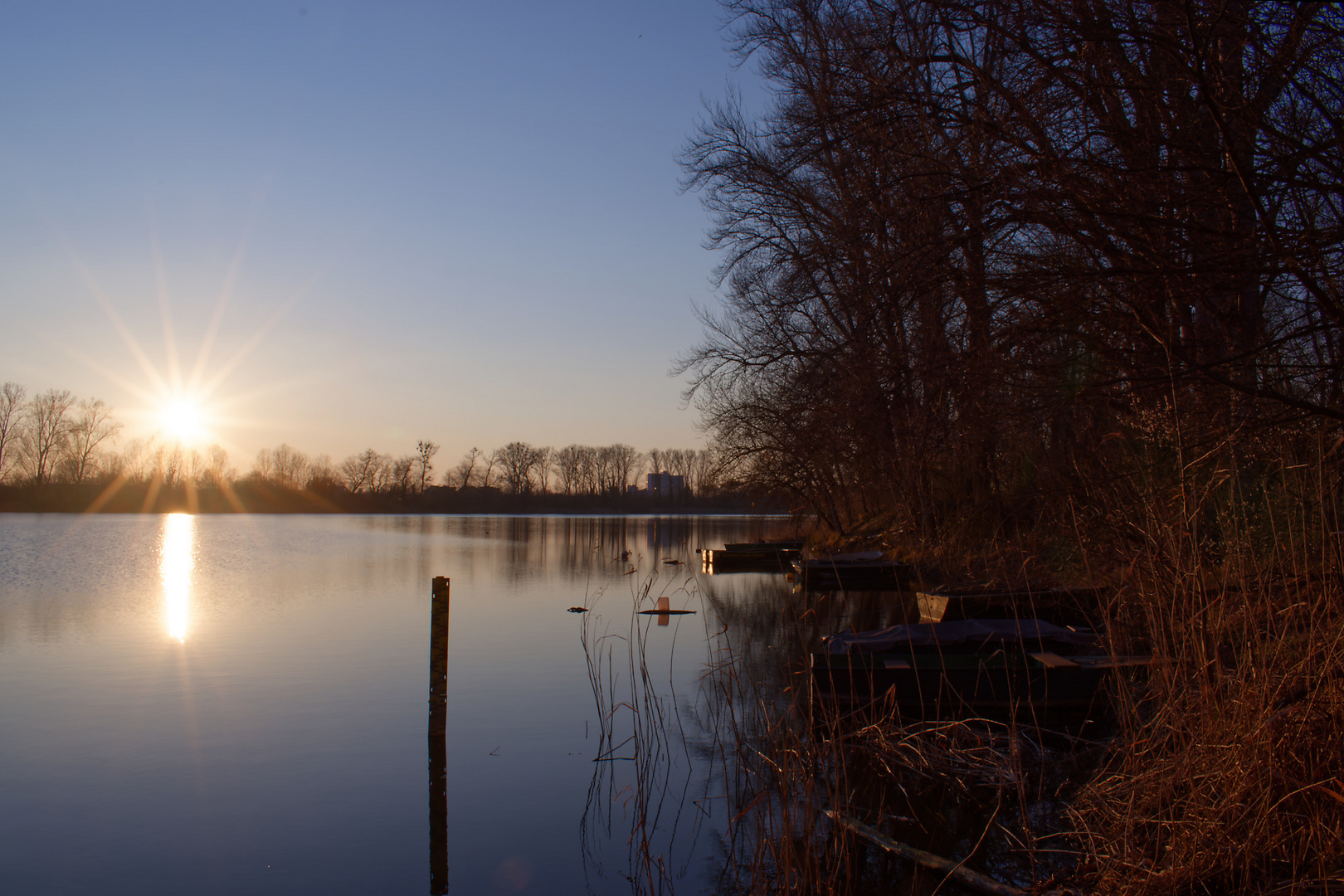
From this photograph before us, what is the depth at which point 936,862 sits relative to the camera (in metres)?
4.66

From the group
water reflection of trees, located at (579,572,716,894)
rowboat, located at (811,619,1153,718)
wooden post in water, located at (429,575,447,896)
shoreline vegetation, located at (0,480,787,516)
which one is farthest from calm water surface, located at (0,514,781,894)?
shoreline vegetation, located at (0,480,787,516)

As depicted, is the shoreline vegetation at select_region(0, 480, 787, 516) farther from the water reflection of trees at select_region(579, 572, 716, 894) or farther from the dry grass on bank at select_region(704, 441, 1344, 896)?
the dry grass on bank at select_region(704, 441, 1344, 896)

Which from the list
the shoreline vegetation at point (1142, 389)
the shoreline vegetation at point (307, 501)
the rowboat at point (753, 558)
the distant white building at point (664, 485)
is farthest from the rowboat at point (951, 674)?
the distant white building at point (664, 485)

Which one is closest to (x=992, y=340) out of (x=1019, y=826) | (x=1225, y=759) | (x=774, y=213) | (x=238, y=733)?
(x=1225, y=759)

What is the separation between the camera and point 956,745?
21.9ft

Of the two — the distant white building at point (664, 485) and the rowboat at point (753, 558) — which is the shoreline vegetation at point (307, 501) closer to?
the distant white building at point (664, 485)

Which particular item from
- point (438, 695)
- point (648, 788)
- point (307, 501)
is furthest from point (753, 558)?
point (307, 501)

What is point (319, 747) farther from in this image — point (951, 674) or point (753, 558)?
point (753, 558)

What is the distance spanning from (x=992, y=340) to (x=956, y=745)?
10.6ft

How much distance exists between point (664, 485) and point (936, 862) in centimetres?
10302

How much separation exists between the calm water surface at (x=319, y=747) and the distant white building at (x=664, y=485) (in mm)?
85788

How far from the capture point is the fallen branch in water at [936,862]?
14.2 ft

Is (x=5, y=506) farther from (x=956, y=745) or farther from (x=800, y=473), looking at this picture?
(x=956, y=745)

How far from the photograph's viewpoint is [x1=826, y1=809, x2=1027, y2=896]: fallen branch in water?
4.32 meters
